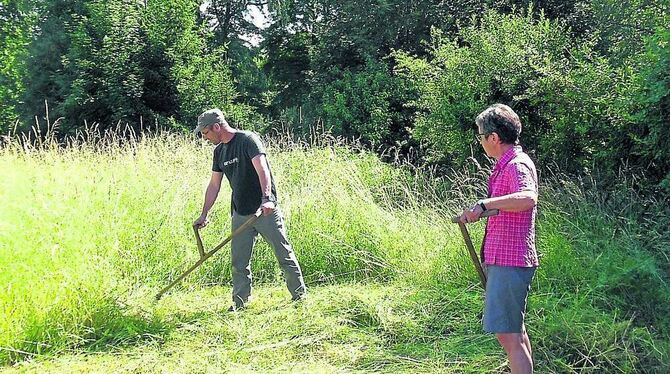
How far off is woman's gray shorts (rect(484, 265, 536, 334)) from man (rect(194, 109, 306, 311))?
1867 mm

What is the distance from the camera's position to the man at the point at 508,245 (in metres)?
2.73

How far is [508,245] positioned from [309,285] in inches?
108

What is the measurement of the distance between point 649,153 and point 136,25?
11.4 meters

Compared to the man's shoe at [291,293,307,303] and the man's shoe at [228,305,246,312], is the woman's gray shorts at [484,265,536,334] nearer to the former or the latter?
the man's shoe at [291,293,307,303]

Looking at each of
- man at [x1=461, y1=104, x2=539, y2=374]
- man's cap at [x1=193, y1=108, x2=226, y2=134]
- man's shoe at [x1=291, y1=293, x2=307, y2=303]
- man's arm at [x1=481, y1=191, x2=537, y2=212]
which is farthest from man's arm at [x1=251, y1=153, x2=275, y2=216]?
man's arm at [x1=481, y1=191, x2=537, y2=212]

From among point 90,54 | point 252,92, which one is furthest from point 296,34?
point 90,54

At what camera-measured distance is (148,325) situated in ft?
13.6

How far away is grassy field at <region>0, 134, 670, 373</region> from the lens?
12.0 feet

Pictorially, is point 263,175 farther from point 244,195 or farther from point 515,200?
A: point 515,200

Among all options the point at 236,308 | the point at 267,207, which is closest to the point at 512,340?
the point at 267,207

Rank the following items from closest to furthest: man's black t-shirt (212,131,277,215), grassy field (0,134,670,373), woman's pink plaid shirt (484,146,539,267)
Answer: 1. woman's pink plaid shirt (484,146,539,267)
2. grassy field (0,134,670,373)
3. man's black t-shirt (212,131,277,215)

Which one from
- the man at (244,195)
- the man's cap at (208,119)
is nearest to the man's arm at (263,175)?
the man at (244,195)

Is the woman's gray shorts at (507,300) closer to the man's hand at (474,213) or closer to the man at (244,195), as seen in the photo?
the man's hand at (474,213)

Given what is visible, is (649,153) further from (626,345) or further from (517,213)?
(517,213)
